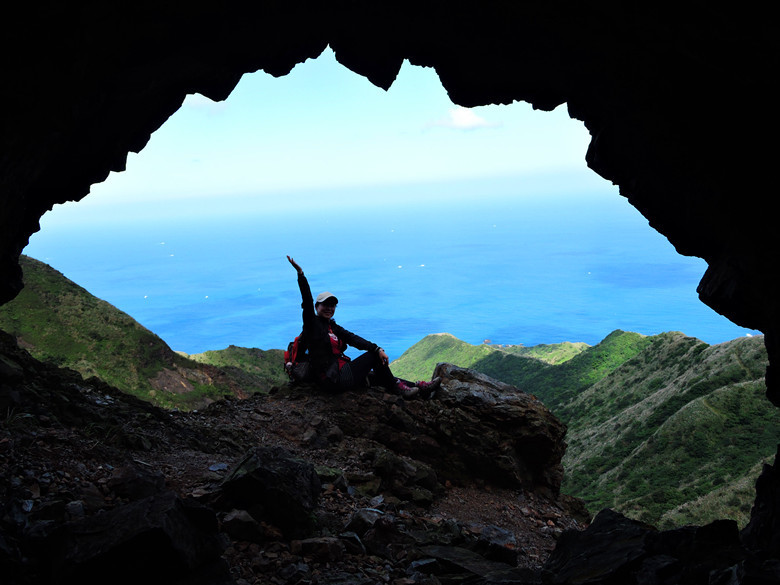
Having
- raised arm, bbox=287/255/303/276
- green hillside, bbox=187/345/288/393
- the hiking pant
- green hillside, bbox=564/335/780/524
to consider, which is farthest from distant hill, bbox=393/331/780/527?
green hillside, bbox=187/345/288/393

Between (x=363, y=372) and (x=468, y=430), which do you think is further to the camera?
(x=363, y=372)

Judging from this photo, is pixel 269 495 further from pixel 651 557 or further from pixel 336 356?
pixel 336 356

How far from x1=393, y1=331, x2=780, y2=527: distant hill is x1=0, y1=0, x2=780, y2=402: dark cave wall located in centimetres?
2425

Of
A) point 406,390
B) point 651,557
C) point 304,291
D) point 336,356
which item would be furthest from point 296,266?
point 651,557

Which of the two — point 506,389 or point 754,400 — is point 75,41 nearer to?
point 506,389

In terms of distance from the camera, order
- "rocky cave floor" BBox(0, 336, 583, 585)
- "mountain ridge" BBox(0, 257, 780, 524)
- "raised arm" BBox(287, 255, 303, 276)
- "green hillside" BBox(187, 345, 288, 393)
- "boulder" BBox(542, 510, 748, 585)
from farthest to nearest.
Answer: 1. "green hillside" BBox(187, 345, 288, 393)
2. "mountain ridge" BBox(0, 257, 780, 524)
3. "raised arm" BBox(287, 255, 303, 276)
4. "rocky cave floor" BBox(0, 336, 583, 585)
5. "boulder" BBox(542, 510, 748, 585)

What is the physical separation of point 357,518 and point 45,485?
15.2ft

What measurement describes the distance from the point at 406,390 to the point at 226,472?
19.9ft

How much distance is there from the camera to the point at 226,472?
373 inches

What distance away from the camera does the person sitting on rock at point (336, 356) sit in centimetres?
1323

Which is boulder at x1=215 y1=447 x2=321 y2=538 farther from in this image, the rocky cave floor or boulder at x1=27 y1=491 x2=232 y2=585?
boulder at x1=27 y1=491 x2=232 y2=585

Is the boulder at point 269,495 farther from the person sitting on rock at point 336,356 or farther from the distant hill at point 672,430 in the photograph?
the distant hill at point 672,430

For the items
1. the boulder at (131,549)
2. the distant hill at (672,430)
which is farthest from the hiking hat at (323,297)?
the distant hill at (672,430)

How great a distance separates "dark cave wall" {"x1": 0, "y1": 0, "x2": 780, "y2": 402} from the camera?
6320mm
